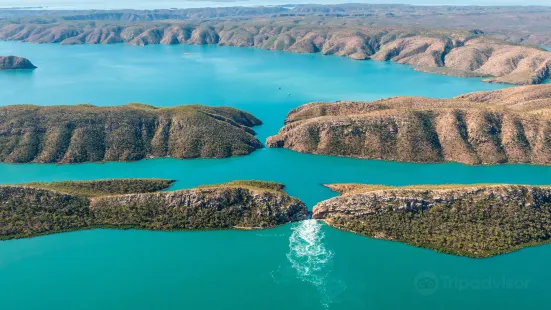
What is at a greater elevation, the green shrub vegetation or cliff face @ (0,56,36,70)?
cliff face @ (0,56,36,70)

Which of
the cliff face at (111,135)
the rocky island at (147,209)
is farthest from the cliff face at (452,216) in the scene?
the cliff face at (111,135)

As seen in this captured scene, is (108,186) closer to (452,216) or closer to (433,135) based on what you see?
(452,216)

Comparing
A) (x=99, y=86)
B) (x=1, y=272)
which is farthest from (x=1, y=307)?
(x=99, y=86)

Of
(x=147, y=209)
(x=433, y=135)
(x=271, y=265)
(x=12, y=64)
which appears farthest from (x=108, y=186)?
(x=12, y=64)

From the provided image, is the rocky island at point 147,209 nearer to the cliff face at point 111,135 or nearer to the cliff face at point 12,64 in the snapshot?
the cliff face at point 111,135

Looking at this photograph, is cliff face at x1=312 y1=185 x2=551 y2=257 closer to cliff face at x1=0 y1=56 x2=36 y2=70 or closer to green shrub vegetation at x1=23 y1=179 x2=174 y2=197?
green shrub vegetation at x1=23 y1=179 x2=174 y2=197

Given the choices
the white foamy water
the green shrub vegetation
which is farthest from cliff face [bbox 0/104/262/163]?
the white foamy water

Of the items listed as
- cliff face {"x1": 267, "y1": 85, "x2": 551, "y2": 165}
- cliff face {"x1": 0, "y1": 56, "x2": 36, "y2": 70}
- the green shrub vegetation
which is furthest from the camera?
cliff face {"x1": 0, "y1": 56, "x2": 36, "y2": 70}
